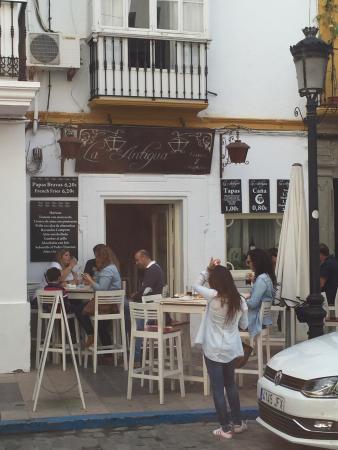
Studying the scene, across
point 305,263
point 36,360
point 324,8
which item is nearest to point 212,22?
point 324,8

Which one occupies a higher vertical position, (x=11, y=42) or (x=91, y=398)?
(x=11, y=42)

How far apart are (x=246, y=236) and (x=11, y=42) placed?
534cm

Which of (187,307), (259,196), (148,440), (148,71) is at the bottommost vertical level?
(148,440)

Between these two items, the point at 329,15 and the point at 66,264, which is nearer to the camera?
the point at 66,264

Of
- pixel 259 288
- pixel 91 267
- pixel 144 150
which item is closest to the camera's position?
pixel 259 288

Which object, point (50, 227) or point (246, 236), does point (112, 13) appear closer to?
point (50, 227)

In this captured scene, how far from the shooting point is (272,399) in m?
6.55

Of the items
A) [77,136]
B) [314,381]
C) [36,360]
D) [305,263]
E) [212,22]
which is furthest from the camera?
[212,22]

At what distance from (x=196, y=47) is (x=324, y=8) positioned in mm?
2569

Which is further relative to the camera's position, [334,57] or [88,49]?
[334,57]

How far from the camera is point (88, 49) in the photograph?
1191 cm

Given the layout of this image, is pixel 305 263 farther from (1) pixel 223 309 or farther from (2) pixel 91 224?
(2) pixel 91 224

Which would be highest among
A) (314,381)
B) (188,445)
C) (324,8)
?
(324,8)

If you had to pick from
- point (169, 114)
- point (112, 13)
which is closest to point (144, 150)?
point (169, 114)
